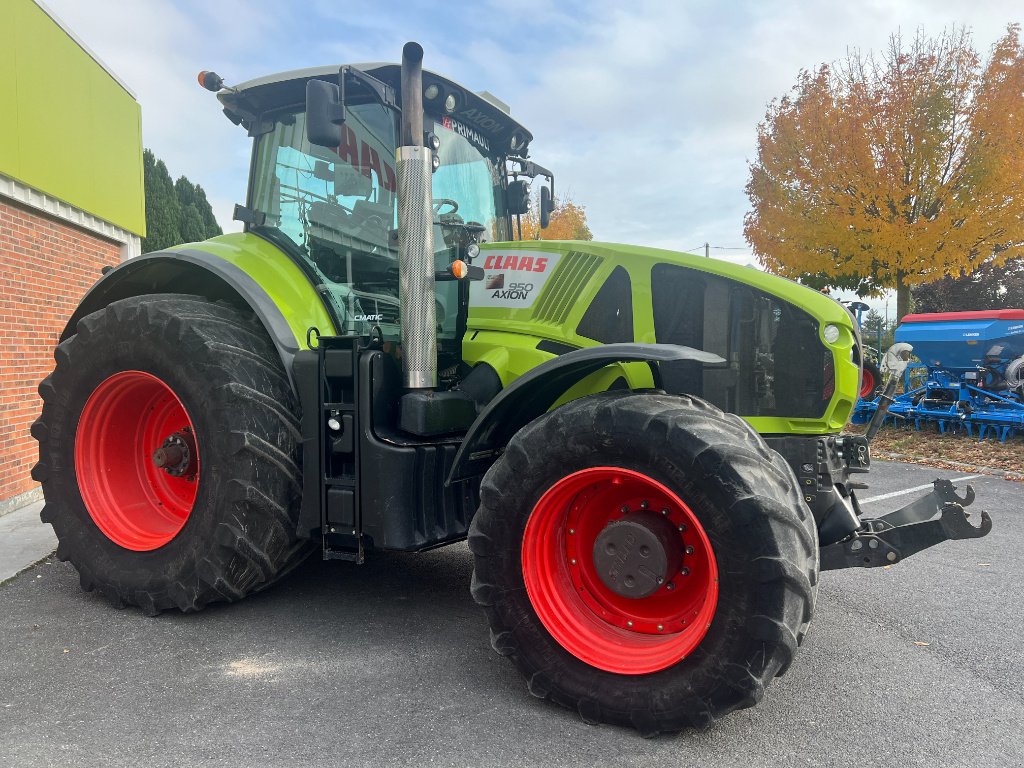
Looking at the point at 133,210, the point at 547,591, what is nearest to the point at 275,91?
the point at 547,591

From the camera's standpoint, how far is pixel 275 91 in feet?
13.6

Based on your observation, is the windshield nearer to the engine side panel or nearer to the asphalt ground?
the engine side panel

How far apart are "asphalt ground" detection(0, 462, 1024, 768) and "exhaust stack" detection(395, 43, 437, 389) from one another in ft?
4.74

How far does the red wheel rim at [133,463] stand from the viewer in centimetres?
399

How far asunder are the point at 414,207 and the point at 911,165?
421 inches

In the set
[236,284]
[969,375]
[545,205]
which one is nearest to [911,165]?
[969,375]

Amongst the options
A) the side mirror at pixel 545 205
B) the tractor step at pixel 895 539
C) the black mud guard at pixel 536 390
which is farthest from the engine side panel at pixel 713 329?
the side mirror at pixel 545 205

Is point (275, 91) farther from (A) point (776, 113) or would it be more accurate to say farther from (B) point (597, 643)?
(A) point (776, 113)

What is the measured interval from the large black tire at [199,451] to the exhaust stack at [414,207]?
2.76 feet

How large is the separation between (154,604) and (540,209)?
3164mm

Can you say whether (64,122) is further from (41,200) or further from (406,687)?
(406,687)

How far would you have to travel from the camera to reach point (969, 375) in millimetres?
10719

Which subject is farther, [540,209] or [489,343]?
[540,209]

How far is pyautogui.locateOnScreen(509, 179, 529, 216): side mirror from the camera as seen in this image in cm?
459
